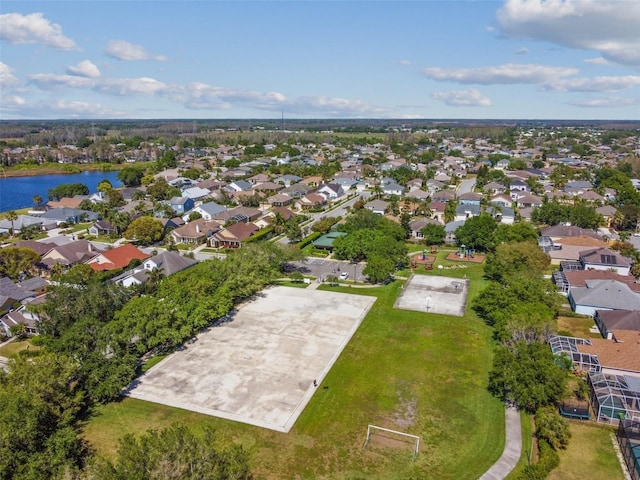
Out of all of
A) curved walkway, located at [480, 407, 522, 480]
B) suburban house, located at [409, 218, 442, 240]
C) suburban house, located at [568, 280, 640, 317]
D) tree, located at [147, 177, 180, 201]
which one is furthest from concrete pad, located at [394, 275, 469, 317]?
tree, located at [147, 177, 180, 201]

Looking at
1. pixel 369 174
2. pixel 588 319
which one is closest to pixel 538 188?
pixel 369 174

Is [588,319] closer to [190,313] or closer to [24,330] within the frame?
[190,313]

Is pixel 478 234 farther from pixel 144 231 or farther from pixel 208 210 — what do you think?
pixel 144 231

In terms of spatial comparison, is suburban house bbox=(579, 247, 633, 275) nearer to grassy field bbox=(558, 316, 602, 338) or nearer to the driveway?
grassy field bbox=(558, 316, 602, 338)

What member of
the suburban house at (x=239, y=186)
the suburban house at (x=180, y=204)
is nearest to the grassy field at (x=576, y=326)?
the suburban house at (x=180, y=204)

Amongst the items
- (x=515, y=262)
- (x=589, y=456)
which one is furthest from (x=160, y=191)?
(x=589, y=456)

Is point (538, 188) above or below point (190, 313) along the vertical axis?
above
